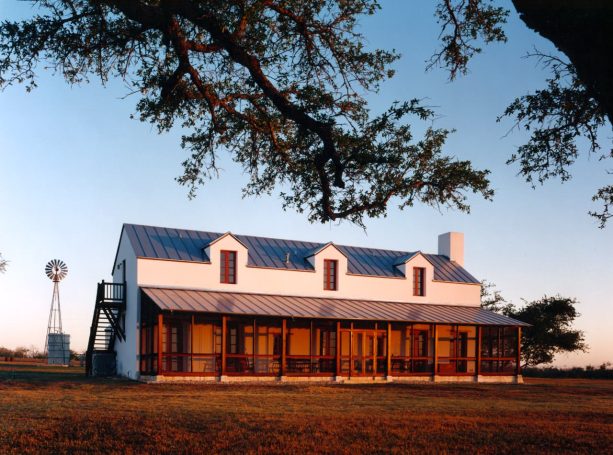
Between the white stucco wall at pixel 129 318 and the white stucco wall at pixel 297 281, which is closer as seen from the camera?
the white stucco wall at pixel 129 318

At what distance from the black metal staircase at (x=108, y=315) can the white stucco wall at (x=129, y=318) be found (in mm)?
450

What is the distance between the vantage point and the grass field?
34.4 ft

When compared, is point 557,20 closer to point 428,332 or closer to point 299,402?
point 299,402

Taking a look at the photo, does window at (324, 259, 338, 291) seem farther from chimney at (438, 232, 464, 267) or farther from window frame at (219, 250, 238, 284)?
chimney at (438, 232, 464, 267)

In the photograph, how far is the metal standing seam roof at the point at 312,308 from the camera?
27109 millimetres

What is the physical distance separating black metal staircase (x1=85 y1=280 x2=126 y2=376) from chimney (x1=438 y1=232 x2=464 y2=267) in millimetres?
16607

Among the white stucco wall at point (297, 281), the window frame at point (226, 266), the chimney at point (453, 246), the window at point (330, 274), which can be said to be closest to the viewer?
the white stucco wall at point (297, 281)

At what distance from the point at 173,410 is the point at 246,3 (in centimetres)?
825

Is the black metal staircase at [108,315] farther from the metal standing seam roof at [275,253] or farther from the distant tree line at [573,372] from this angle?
the distant tree line at [573,372]

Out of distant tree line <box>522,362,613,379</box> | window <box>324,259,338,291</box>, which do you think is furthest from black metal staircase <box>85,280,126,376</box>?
distant tree line <box>522,362,613,379</box>

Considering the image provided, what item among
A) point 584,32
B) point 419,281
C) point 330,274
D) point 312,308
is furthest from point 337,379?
point 584,32

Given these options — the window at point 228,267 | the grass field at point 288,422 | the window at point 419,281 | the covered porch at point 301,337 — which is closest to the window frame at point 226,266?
the window at point 228,267

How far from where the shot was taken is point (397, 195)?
33.7 ft

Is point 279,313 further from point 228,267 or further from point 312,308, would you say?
point 228,267
